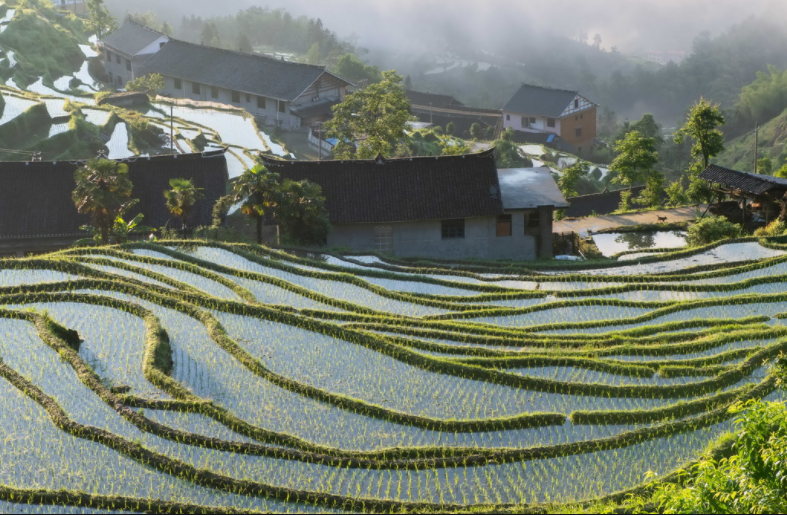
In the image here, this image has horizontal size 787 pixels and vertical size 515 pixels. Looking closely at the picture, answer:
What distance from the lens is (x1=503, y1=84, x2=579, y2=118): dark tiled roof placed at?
62.7 meters

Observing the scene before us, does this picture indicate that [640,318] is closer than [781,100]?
Yes

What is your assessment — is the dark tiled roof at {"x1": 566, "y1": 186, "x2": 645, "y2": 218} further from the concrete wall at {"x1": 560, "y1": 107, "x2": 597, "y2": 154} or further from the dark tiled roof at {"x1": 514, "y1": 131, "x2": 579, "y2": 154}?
the concrete wall at {"x1": 560, "y1": 107, "x2": 597, "y2": 154}

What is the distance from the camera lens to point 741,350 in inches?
655

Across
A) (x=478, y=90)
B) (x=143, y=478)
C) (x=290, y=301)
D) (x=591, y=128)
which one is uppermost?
(x=478, y=90)

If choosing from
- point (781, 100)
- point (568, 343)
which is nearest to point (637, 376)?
point (568, 343)

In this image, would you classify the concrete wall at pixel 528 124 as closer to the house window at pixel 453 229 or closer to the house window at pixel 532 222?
the house window at pixel 532 222

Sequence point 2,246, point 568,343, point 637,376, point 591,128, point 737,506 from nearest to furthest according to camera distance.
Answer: point 737,506, point 637,376, point 568,343, point 2,246, point 591,128

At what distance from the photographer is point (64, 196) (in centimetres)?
2967

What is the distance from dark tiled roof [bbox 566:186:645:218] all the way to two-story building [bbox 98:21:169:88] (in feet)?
105

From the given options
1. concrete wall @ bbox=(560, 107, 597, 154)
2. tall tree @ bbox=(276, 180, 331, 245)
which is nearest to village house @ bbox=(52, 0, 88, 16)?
concrete wall @ bbox=(560, 107, 597, 154)

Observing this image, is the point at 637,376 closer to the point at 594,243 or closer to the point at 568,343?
the point at 568,343

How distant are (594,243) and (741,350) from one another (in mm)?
14684

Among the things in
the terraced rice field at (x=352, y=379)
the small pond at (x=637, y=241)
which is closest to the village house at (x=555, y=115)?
the small pond at (x=637, y=241)

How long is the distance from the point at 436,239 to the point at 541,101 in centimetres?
3717
